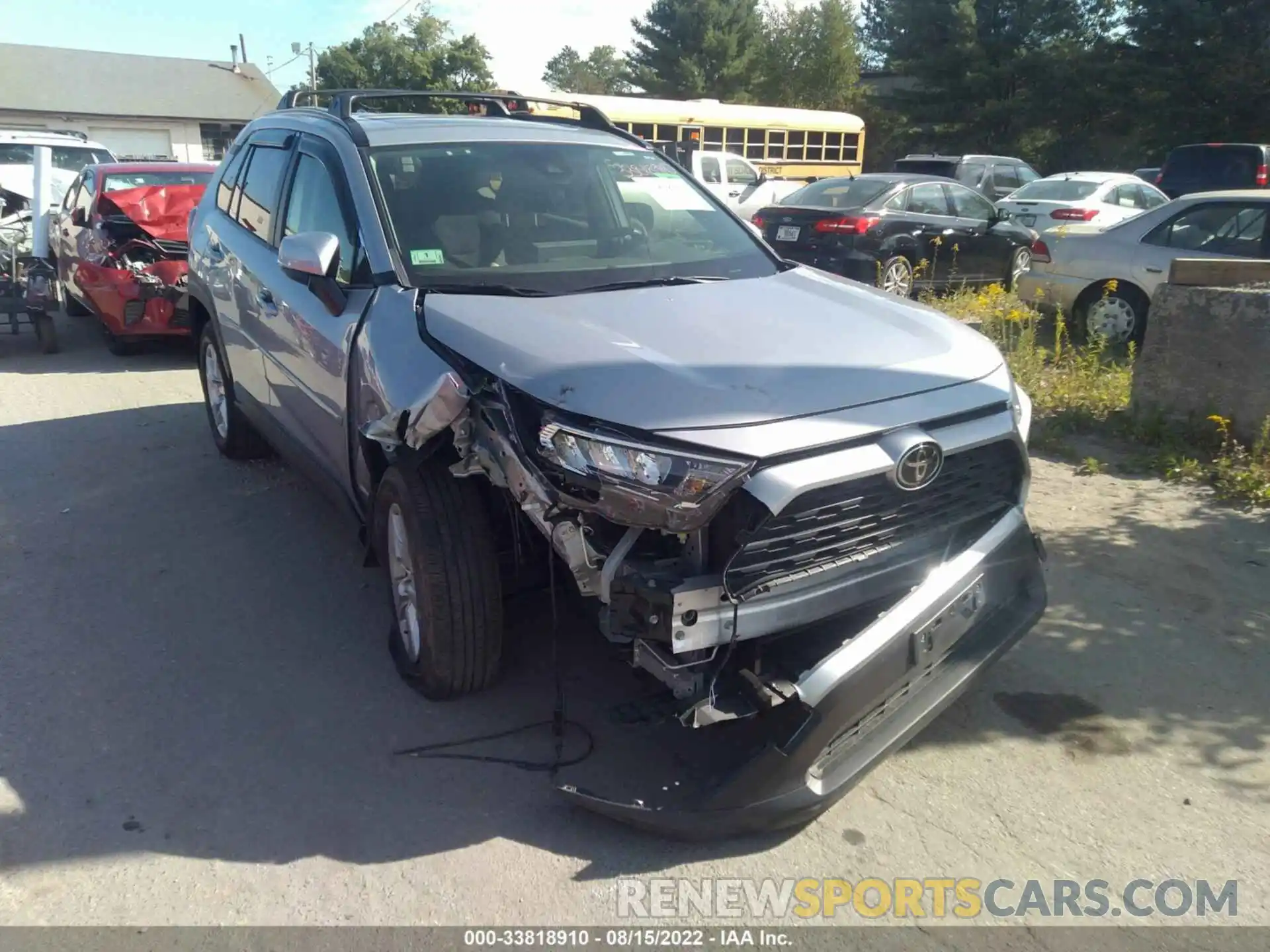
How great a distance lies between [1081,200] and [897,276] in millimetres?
5874

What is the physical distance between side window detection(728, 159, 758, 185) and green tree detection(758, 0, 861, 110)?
113ft

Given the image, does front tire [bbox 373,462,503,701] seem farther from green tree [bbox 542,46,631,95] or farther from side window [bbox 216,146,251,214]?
green tree [bbox 542,46,631,95]

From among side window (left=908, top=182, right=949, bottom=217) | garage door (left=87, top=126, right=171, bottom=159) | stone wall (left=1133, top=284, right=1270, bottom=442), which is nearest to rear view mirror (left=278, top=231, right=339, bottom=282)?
stone wall (left=1133, top=284, right=1270, bottom=442)

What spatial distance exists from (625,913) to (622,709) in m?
0.55

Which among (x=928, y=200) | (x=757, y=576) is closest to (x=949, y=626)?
(x=757, y=576)

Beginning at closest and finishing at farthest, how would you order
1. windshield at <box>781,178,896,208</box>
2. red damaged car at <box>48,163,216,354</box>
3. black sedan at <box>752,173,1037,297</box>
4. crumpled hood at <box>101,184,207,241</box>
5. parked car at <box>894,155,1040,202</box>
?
red damaged car at <box>48,163,216,354</box> → crumpled hood at <box>101,184,207,241</box> → black sedan at <box>752,173,1037,297</box> → windshield at <box>781,178,896,208</box> → parked car at <box>894,155,1040,202</box>

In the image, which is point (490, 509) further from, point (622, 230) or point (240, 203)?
point (240, 203)

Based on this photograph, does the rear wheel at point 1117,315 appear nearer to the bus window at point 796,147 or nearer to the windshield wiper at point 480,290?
the windshield wiper at point 480,290

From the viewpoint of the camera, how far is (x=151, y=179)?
10414mm

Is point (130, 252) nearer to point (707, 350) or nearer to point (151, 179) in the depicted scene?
point (151, 179)

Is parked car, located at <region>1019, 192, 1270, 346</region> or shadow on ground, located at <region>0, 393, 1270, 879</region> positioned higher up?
parked car, located at <region>1019, 192, 1270, 346</region>

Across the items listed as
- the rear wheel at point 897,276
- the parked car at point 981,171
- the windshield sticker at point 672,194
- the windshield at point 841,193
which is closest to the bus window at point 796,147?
the parked car at point 981,171

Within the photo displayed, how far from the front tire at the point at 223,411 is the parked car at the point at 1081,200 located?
1220 cm

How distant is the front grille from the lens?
110 inches
